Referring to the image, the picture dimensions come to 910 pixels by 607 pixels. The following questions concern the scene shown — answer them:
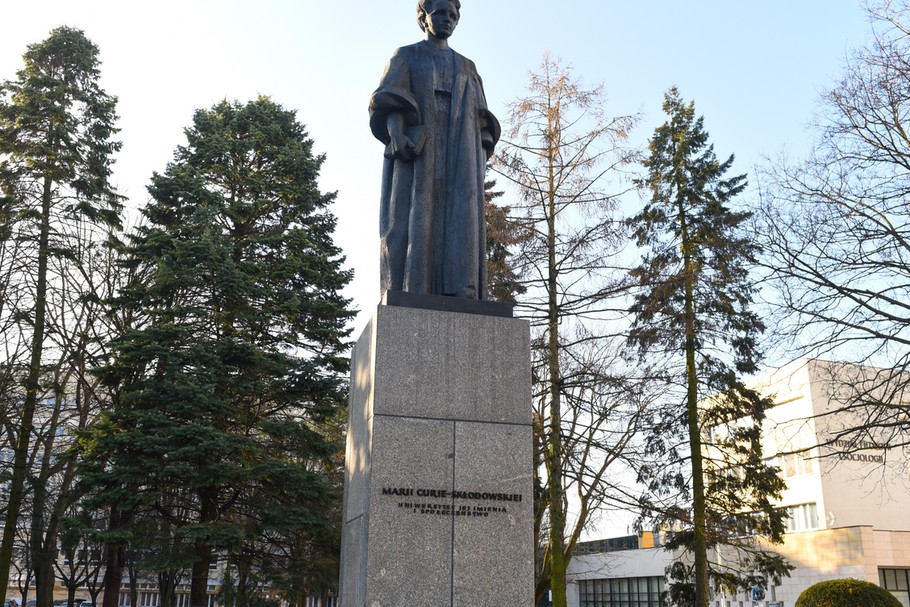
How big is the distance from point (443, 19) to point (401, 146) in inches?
→ 60.1

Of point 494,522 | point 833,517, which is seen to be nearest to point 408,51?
point 494,522

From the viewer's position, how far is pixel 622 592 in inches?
2443

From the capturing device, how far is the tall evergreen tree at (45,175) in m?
22.6

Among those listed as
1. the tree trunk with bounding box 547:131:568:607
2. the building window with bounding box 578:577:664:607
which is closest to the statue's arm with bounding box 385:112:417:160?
the tree trunk with bounding box 547:131:568:607

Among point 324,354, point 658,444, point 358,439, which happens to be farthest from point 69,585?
point 358,439

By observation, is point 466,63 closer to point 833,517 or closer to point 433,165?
point 433,165

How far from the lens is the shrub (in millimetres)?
16983

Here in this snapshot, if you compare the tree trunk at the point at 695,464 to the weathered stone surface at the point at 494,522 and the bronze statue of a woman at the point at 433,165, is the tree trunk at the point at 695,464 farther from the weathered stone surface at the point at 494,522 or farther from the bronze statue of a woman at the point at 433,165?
the weathered stone surface at the point at 494,522

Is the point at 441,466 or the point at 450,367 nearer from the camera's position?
the point at 441,466

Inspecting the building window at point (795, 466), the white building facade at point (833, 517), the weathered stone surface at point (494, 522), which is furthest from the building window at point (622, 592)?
the weathered stone surface at point (494, 522)

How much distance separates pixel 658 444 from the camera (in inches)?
895

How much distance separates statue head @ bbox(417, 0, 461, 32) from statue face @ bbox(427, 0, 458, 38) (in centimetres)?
1

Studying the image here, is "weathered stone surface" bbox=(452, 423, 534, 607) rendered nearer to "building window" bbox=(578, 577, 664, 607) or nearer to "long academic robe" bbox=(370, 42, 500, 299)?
"long academic robe" bbox=(370, 42, 500, 299)

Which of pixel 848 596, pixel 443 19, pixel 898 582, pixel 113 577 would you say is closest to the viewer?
pixel 443 19
